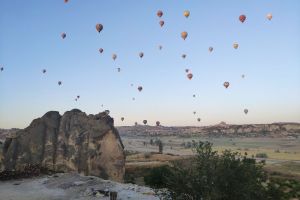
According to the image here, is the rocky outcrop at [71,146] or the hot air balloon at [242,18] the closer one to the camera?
the rocky outcrop at [71,146]

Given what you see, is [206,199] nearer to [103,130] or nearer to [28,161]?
[103,130]

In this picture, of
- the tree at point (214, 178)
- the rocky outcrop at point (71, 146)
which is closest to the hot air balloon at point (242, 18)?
the rocky outcrop at point (71, 146)

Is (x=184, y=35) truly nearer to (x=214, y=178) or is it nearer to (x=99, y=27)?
(x=99, y=27)

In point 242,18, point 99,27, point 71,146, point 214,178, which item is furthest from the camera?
point 99,27

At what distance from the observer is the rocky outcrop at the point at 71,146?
1314 inches

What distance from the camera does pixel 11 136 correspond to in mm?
36312

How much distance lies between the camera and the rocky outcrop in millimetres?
33375

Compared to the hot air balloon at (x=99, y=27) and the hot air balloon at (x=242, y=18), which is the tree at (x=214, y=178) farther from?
the hot air balloon at (x=99, y=27)

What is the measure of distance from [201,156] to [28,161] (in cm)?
2278

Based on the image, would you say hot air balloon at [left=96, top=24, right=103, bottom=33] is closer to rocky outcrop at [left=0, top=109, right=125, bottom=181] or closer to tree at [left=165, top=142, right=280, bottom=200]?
rocky outcrop at [left=0, top=109, right=125, bottom=181]

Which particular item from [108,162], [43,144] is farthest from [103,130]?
[43,144]

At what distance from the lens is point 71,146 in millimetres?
34969

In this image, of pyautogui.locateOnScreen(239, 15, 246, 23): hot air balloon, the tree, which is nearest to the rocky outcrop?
the tree

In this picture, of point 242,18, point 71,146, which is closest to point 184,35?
point 242,18
